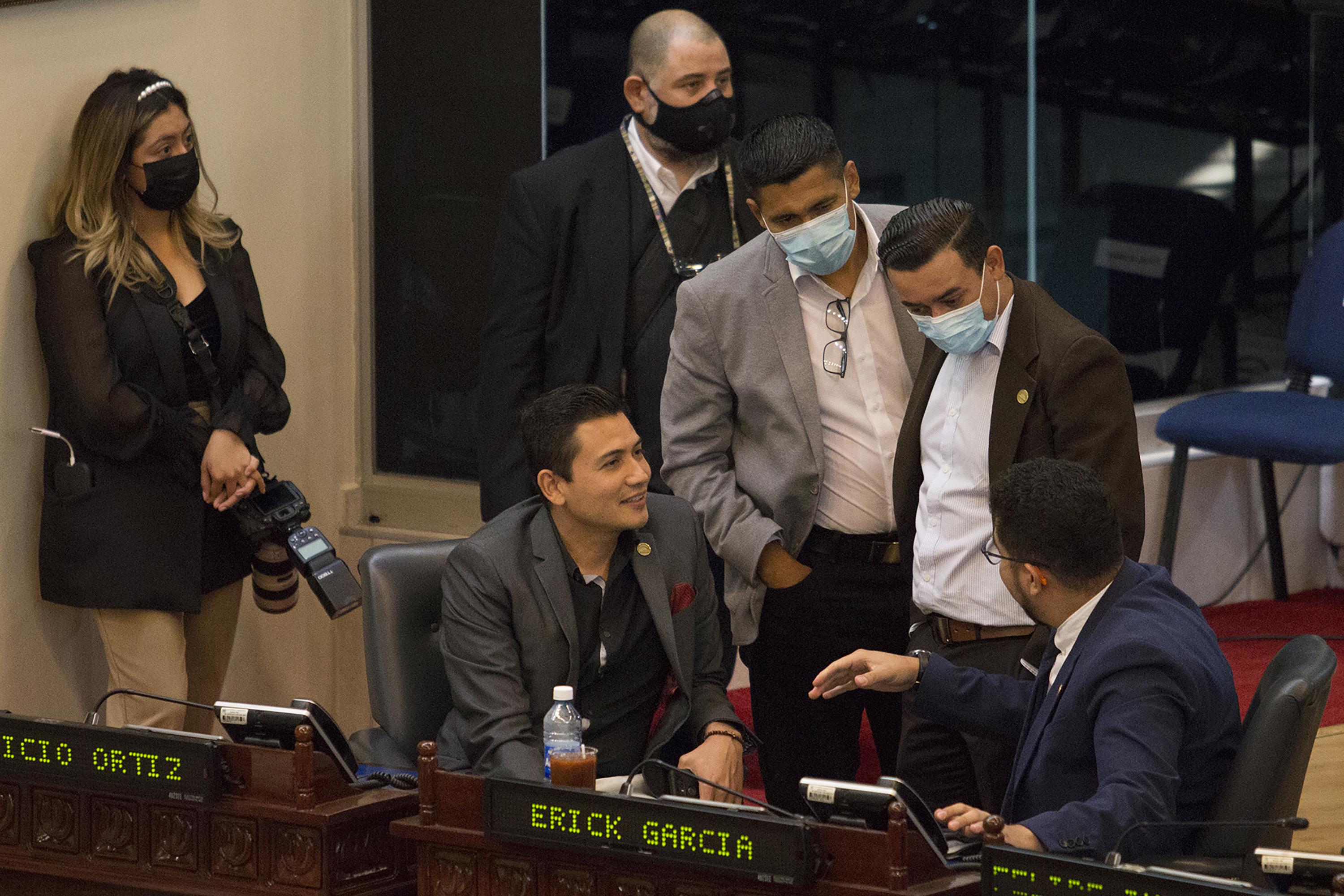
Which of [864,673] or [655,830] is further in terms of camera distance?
[864,673]

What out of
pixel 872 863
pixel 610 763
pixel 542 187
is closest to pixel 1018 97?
pixel 542 187

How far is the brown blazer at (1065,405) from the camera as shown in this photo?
2760 mm

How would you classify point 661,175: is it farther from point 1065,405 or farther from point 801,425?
point 1065,405

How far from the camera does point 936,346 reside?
298 centimetres

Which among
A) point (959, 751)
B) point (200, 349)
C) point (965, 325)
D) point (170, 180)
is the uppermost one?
point (170, 180)

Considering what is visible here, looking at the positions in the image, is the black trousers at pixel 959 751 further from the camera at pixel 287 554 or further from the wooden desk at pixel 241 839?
the camera at pixel 287 554

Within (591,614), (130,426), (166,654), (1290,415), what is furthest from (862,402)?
(1290,415)

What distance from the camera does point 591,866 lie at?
2.34 metres

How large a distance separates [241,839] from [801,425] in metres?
1.16

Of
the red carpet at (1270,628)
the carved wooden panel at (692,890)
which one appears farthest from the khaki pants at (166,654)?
the red carpet at (1270,628)

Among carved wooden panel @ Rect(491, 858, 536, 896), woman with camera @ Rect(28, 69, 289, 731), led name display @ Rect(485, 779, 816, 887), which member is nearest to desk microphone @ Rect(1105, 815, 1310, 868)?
led name display @ Rect(485, 779, 816, 887)

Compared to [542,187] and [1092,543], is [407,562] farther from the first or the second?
[1092,543]

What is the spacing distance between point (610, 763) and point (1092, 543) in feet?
3.13

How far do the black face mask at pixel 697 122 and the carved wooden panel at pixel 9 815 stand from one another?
175 centimetres
